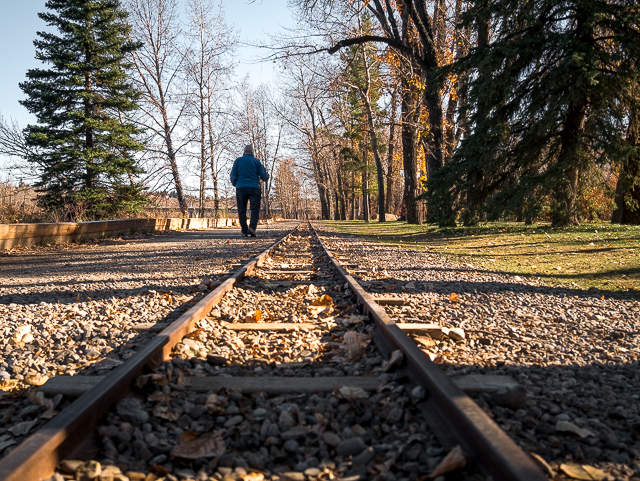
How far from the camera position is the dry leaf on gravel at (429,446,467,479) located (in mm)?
1452

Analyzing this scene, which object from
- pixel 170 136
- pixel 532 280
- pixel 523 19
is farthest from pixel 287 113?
pixel 532 280

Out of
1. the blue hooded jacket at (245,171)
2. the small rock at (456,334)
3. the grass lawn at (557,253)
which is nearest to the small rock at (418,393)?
the small rock at (456,334)

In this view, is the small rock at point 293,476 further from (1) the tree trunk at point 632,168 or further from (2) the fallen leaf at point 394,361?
(1) the tree trunk at point 632,168

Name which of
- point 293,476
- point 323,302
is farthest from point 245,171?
point 293,476

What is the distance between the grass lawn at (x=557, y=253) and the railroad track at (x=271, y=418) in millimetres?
3860

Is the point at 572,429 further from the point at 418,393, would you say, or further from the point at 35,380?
the point at 35,380

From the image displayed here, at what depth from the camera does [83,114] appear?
16.7 meters

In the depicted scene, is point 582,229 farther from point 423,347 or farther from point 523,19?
point 423,347

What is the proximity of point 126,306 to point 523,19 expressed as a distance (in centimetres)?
1061

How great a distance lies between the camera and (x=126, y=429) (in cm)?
180

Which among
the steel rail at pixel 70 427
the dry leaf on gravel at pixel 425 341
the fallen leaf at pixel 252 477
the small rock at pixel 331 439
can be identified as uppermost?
the steel rail at pixel 70 427

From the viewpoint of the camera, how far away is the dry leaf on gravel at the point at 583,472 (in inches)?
59.1

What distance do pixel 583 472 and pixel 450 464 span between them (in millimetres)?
471

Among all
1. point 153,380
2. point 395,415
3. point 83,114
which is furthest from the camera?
point 83,114
